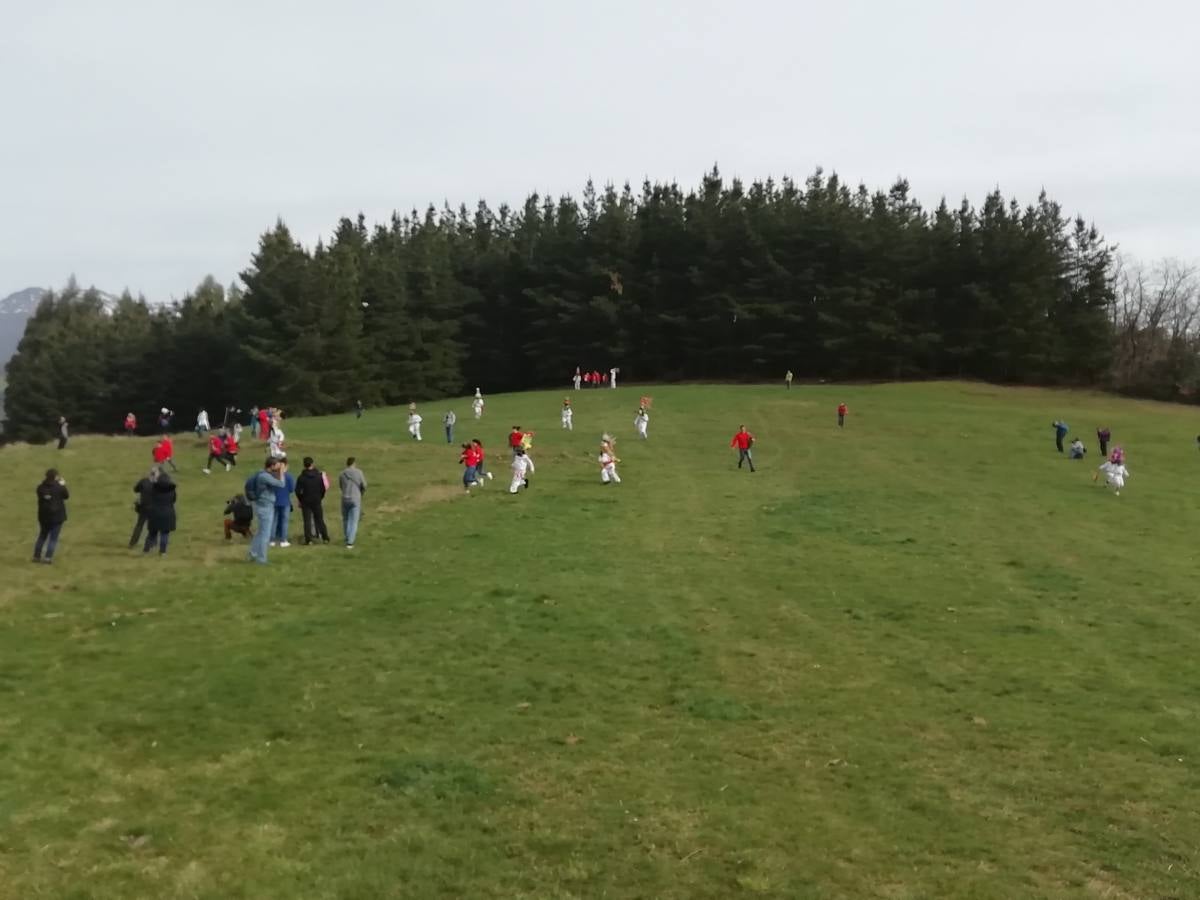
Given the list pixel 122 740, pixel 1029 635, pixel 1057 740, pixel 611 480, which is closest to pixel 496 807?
pixel 122 740

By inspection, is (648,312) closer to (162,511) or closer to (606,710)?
(162,511)

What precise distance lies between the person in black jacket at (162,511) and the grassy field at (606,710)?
0.61m

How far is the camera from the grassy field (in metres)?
8.27

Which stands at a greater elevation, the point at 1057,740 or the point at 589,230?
the point at 589,230

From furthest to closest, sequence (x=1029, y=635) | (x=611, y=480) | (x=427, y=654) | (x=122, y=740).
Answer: (x=611, y=480)
(x=1029, y=635)
(x=427, y=654)
(x=122, y=740)

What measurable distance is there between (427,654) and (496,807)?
5091 millimetres

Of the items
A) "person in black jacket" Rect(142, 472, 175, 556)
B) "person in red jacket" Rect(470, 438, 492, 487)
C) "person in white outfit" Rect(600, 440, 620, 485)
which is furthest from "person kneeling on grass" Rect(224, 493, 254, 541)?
"person in white outfit" Rect(600, 440, 620, 485)

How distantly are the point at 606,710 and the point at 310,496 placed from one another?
1231 centimetres

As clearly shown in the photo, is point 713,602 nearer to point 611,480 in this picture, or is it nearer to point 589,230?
point 611,480

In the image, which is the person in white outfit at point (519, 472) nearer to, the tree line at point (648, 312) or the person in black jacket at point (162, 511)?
the person in black jacket at point (162, 511)

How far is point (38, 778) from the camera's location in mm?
9773

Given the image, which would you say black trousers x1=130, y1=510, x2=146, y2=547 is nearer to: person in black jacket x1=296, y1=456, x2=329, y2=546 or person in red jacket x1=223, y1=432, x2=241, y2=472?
person in black jacket x1=296, y1=456, x2=329, y2=546

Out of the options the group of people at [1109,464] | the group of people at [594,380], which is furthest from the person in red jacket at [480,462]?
the group of people at [594,380]

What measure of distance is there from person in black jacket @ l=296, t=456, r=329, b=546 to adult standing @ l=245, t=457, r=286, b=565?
4.28ft
